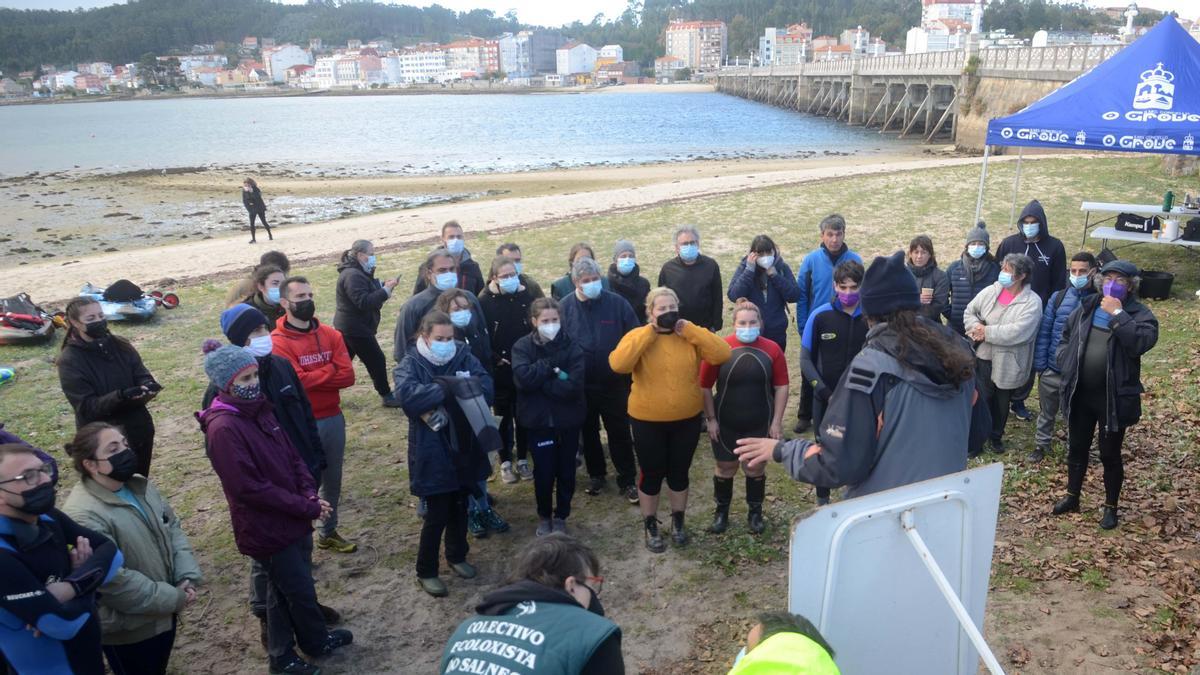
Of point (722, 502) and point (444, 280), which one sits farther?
point (444, 280)

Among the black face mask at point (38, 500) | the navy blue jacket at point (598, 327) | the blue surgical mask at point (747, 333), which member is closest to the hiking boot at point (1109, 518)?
the blue surgical mask at point (747, 333)

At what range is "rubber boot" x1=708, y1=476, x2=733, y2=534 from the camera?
5.35 meters

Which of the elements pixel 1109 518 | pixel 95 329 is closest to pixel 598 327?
pixel 95 329

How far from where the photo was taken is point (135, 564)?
3613 millimetres

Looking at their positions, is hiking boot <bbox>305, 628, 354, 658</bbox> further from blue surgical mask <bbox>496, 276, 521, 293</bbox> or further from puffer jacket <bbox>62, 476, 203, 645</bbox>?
blue surgical mask <bbox>496, 276, 521, 293</bbox>

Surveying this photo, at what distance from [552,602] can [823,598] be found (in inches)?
34.1

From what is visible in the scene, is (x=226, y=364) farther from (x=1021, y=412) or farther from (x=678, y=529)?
(x=1021, y=412)

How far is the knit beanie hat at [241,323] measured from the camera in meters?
4.64

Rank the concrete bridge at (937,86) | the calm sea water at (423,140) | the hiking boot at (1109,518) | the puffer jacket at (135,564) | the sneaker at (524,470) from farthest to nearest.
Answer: the calm sea water at (423,140), the concrete bridge at (937,86), the sneaker at (524,470), the hiking boot at (1109,518), the puffer jacket at (135,564)

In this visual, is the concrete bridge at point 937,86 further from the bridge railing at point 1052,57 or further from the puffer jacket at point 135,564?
the puffer jacket at point 135,564

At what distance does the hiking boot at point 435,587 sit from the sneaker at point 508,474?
1594 mm

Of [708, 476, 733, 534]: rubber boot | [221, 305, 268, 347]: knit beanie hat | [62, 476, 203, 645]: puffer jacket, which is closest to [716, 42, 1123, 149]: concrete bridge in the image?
[708, 476, 733, 534]: rubber boot

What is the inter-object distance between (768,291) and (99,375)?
5359 mm

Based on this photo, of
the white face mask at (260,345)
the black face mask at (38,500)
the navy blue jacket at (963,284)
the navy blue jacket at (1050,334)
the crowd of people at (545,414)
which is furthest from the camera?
the navy blue jacket at (963,284)
